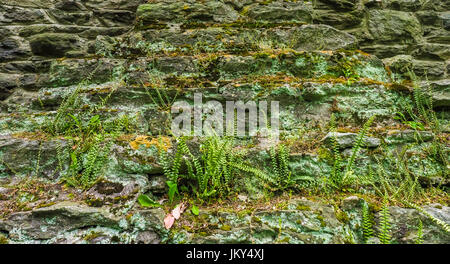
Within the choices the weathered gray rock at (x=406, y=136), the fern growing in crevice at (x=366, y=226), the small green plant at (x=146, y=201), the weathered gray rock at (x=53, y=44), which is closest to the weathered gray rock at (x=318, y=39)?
the weathered gray rock at (x=406, y=136)

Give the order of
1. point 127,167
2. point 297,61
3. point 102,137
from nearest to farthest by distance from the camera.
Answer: point 127,167
point 102,137
point 297,61

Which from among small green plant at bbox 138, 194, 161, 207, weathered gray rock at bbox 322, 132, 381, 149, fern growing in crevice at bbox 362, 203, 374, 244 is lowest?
Answer: fern growing in crevice at bbox 362, 203, 374, 244

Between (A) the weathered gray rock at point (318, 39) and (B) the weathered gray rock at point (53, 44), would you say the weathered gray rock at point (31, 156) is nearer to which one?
(B) the weathered gray rock at point (53, 44)

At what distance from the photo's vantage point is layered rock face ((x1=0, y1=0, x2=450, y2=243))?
1564 mm

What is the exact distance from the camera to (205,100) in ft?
8.13

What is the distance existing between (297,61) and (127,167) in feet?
7.59

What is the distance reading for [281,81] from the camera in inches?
98.9

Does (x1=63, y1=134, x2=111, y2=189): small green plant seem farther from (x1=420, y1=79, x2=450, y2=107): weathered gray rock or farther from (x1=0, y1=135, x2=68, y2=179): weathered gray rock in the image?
(x1=420, y1=79, x2=450, y2=107): weathered gray rock

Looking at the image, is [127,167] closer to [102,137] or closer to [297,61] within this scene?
[102,137]

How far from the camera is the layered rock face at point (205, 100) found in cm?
156

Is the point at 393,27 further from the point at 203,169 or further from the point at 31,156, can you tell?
the point at 31,156

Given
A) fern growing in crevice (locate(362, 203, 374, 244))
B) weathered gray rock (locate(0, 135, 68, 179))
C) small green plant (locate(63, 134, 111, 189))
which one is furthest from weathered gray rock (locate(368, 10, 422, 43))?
weathered gray rock (locate(0, 135, 68, 179))

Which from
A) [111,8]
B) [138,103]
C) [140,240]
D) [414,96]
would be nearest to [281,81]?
[414,96]
